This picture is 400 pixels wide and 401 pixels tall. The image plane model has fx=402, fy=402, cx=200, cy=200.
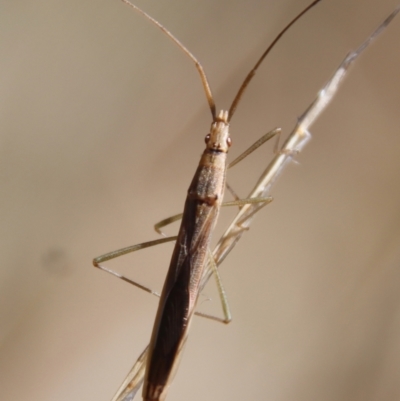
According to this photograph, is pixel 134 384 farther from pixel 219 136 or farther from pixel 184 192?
pixel 184 192

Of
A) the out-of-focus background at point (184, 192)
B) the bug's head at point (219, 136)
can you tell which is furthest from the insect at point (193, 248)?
the out-of-focus background at point (184, 192)

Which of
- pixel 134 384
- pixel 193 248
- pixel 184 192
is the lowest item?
pixel 134 384

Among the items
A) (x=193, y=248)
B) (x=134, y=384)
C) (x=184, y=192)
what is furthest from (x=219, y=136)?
(x=184, y=192)

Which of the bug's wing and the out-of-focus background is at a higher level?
the out-of-focus background

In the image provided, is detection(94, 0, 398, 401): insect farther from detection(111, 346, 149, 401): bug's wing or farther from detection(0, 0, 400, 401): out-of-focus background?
detection(0, 0, 400, 401): out-of-focus background

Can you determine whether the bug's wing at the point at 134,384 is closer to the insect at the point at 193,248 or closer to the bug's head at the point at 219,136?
the insect at the point at 193,248

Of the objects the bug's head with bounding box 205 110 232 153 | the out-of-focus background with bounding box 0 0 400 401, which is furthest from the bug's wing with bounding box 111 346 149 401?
the out-of-focus background with bounding box 0 0 400 401

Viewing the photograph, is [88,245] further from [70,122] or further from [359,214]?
[359,214]
